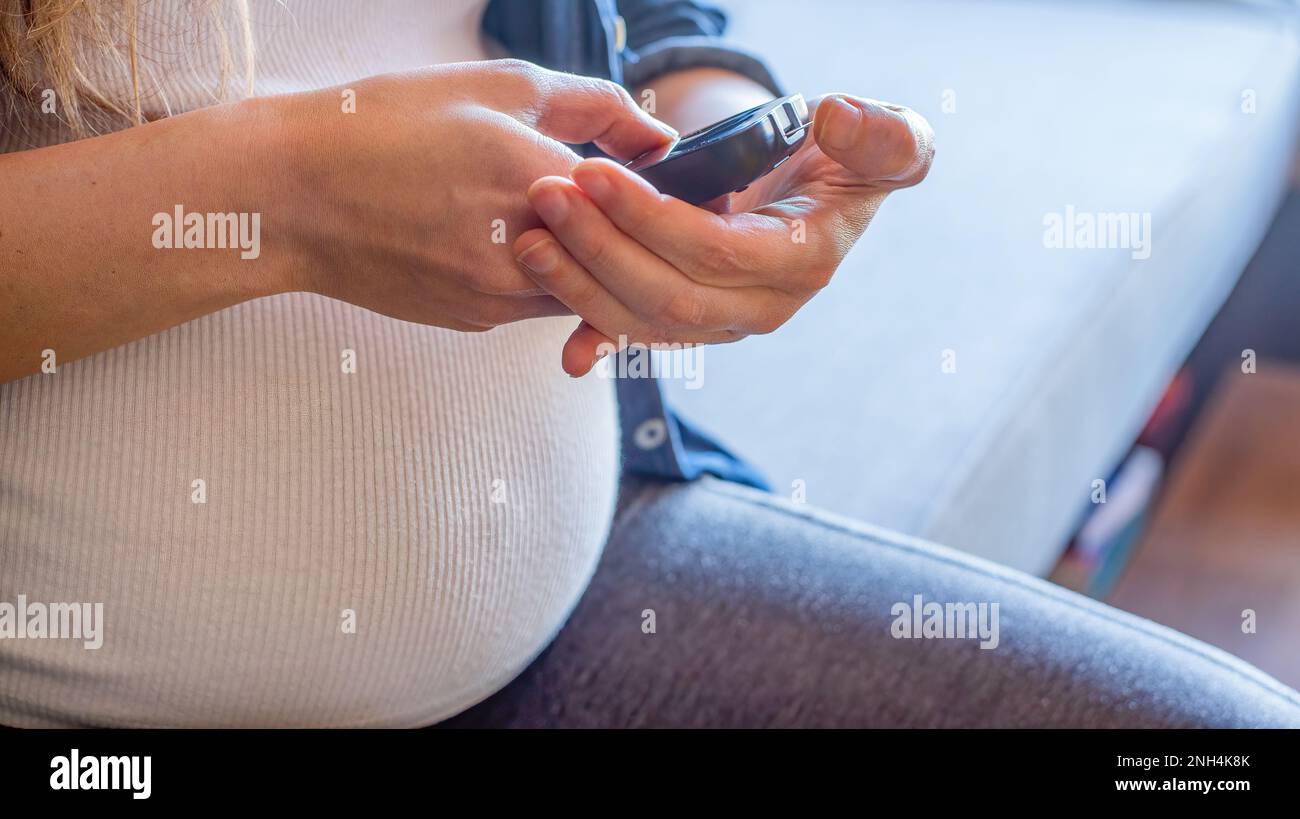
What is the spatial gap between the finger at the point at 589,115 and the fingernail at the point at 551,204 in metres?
0.08

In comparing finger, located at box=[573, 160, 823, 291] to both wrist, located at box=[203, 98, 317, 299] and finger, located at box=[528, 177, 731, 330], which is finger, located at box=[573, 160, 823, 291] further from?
wrist, located at box=[203, 98, 317, 299]

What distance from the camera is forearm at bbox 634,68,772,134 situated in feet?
2.25

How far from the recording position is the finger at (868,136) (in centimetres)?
43

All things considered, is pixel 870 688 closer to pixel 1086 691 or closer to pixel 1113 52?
pixel 1086 691

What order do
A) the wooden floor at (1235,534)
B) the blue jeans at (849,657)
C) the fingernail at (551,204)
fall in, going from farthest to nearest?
the wooden floor at (1235,534) < the blue jeans at (849,657) < the fingernail at (551,204)

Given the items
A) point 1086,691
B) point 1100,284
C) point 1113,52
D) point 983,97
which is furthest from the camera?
point 1113,52

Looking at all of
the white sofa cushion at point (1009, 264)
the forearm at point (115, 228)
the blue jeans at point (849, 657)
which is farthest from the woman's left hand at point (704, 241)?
the white sofa cushion at point (1009, 264)

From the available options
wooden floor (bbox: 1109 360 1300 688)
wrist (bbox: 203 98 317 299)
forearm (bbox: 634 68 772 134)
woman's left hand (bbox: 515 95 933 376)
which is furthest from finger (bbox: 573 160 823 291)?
wooden floor (bbox: 1109 360 1300 688)

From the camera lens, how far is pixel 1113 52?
152 centimetres

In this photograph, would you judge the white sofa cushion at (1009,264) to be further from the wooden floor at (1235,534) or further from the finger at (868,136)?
the finger at (868,136)

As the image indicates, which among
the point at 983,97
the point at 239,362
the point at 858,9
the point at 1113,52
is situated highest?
the point at 858,9

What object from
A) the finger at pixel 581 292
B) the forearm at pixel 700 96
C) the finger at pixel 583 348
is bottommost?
the finger at pixel 583 348
